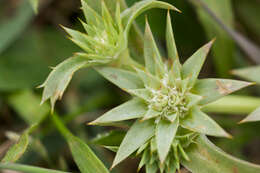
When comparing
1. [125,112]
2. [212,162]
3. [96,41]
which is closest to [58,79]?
[96,41]

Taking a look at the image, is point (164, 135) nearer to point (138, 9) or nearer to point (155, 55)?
point (155, 55)

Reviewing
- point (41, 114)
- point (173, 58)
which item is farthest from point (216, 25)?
point (41, 114)

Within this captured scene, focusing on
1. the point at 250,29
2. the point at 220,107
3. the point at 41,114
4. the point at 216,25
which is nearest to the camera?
the point at 220,107

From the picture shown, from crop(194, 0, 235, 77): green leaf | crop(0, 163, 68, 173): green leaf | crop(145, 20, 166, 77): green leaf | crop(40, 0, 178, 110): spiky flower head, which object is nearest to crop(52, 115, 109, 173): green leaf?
crop(0, 163, 68, 173): green leaf

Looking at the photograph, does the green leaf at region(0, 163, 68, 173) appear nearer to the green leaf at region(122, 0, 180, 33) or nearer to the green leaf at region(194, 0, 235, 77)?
the green leaf at region(122, 0, 180, 33)

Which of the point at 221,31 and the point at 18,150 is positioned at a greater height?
the point at 18,150

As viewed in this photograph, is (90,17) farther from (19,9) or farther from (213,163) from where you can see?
(19,9)

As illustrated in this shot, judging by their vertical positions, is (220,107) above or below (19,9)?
below
